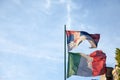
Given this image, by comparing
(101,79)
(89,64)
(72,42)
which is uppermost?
(72,42)

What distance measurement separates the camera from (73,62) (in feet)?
83.3

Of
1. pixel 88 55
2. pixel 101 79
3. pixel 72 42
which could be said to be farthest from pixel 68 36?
pixel 101 79

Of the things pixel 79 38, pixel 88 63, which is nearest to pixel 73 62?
pixel 88 63

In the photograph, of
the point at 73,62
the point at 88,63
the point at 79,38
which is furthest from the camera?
the point at 79,38

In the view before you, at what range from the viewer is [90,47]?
26.1 metres

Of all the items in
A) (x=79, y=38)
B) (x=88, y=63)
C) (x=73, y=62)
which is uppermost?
(x=79, y=38)

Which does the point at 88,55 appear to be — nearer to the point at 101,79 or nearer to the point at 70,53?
the point at 70,53

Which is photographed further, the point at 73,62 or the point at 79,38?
the point at 79,38

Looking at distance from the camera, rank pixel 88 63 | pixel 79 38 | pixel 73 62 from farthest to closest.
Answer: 1. pixel 79 38
2. pixel 88 63
3. pixel 73 62

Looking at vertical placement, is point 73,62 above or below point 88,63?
above

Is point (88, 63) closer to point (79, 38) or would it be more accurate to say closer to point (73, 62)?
point (73, 62)

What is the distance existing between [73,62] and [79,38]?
2.21 meters

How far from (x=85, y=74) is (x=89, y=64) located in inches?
39.8

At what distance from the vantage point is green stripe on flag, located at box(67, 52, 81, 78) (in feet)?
80.4
